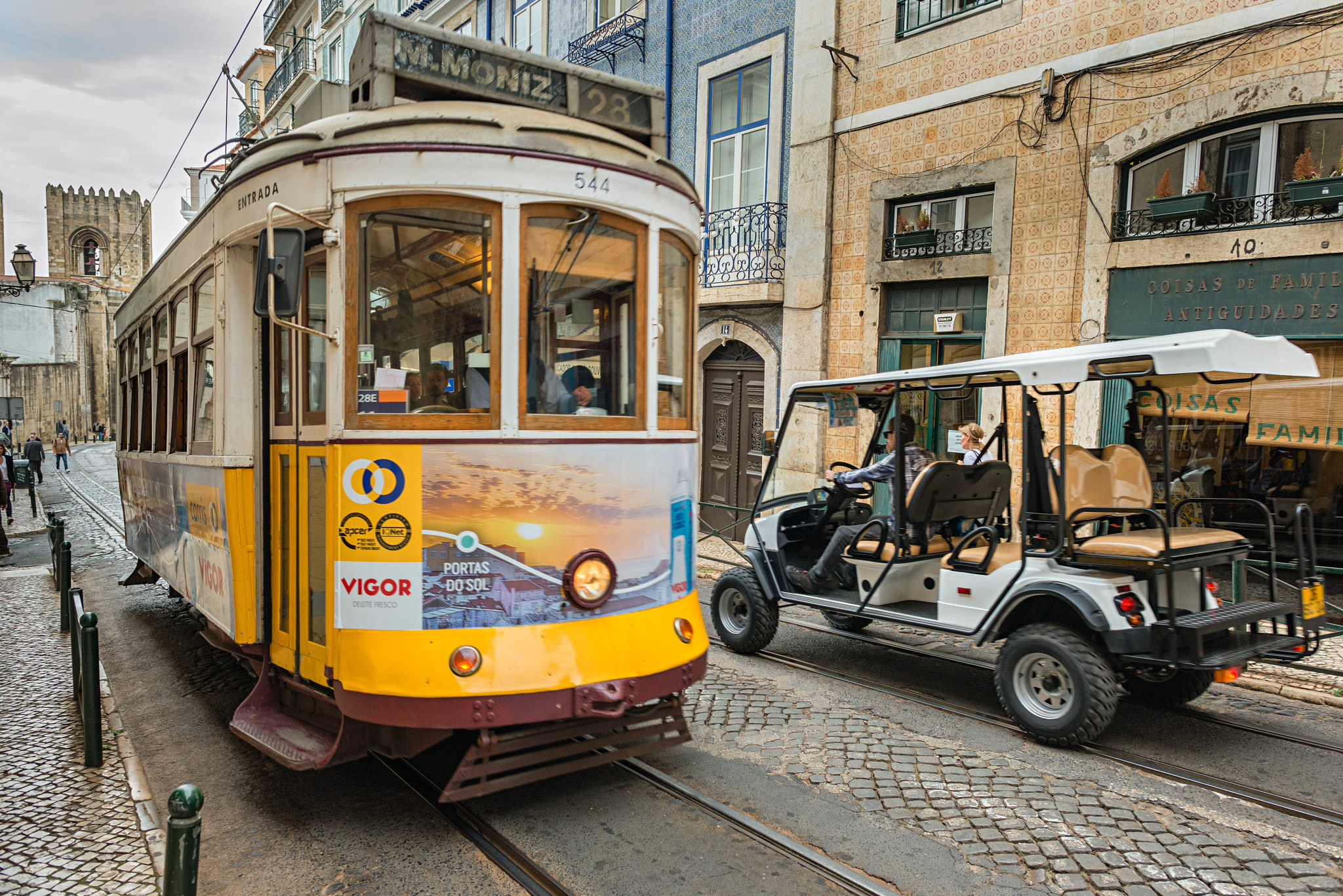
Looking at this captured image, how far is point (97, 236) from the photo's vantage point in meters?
72.2

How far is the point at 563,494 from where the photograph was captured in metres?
4.06

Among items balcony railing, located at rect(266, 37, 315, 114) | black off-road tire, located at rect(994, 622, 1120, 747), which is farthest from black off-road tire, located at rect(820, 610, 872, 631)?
balcony railing, located at rect(266, 37, 315, 114)

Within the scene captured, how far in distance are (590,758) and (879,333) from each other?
8.87 m

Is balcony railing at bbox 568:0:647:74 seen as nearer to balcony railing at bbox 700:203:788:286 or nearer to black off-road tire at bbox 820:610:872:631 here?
balcony railing at bbox 700:203:788:286

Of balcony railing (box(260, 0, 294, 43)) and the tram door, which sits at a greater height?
balcony railing (box(260, 0, 294, 43))

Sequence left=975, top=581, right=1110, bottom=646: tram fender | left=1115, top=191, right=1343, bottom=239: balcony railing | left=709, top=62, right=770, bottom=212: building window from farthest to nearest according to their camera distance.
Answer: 1. left=709, top=62, right=770, bottom=212: building window
2. left=1115, top=191, right=1343, bottom=239: balcony railing
3. left=975, top=581, right=1110, bottom=646: tram fender

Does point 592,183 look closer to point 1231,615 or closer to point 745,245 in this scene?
point 1231,615

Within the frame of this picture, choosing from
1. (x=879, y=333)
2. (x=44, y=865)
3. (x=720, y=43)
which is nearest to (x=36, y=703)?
(x=44, y=865)

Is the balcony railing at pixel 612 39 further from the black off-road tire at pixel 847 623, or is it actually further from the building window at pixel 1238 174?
the black off-road tire at pixel 847 623

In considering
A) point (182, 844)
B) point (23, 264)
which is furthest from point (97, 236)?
point (182, 844)

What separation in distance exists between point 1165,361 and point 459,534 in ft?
12.3

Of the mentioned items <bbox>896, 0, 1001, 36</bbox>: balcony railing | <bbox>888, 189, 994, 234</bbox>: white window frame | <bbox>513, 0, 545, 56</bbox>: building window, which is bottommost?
<bbox>888, 189, 994, 234</bbox>: white window frame

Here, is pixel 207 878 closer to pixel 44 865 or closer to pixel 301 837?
pixel 301 837

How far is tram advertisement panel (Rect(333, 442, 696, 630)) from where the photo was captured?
12.7ft
